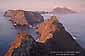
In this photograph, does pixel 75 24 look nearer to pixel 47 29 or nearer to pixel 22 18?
pixel 47 29

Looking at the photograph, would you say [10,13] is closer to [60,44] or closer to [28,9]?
[28,9]

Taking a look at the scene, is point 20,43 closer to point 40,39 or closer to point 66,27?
point 40,39

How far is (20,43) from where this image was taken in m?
1.55

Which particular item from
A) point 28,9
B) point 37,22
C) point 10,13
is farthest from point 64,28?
point 10,13

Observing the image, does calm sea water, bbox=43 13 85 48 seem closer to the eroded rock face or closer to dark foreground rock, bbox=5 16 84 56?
dark foreground rock, bbox=5 16 84 56

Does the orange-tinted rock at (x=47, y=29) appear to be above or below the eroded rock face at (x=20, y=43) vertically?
above

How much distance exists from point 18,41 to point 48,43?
0.25 metres

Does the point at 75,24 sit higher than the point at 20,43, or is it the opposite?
the point at 75,24

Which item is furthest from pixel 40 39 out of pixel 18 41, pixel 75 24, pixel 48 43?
pixel 75 24

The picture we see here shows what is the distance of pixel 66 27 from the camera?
1632 millimetres

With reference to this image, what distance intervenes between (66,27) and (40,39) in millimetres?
250

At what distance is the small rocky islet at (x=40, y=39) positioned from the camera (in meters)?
1.55

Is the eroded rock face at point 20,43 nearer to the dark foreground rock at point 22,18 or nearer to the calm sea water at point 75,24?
the dark foreground rock at point 22,18

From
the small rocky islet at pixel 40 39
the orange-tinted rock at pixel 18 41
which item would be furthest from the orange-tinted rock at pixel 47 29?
the orange-tinted rock at pixel 18 41
